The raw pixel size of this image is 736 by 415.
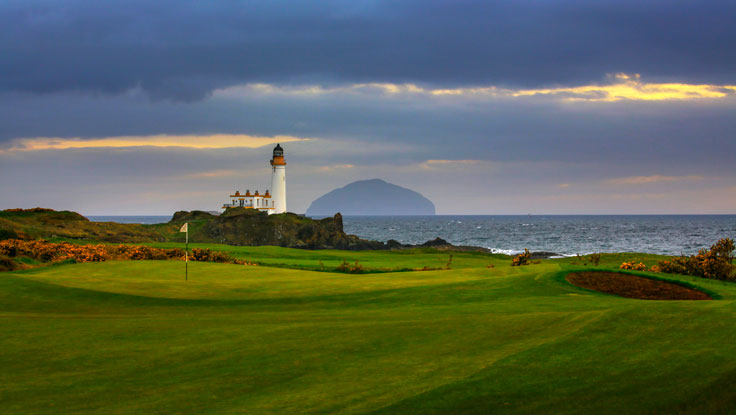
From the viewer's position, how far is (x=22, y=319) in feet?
46.5

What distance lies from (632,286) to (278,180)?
4005 inches

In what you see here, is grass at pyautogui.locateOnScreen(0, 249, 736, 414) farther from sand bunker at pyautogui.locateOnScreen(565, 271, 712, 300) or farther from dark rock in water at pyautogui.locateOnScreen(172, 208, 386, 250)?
dark rock in water at pyautogui.locateOnScreen(172, 208, 386, 250)

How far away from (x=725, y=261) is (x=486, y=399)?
22169 mm

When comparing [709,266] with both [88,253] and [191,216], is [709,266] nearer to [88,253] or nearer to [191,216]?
[88,253]

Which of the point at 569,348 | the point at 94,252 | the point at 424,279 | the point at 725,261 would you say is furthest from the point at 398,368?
the point at 94,252

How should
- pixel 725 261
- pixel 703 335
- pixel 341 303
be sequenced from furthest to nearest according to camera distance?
pixel 725 261
pixel 341 303
pixel 703 335

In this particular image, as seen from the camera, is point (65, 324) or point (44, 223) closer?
point (65, 324)

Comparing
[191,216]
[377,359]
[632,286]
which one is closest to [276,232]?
[191,216]

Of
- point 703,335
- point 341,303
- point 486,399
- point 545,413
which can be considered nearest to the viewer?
point 545,413

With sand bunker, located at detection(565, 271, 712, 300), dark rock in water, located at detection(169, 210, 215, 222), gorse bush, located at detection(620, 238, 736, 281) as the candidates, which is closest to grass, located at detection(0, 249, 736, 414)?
sand bunker, located at detection(565, 271, 712, 300)

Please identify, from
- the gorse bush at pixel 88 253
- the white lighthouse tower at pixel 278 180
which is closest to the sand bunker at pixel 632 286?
the gorse bush at pixel 88 253

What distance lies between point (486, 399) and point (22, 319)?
11.7m

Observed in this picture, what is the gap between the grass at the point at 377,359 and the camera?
709cm

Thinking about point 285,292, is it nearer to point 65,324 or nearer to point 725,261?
point 65,324
